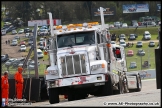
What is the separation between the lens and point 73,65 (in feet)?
65.3

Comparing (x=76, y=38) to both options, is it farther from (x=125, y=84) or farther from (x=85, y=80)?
(x=125, y=84)

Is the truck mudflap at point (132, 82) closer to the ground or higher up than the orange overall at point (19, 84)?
closer to the ground

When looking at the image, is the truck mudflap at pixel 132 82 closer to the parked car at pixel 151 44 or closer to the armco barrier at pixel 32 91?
the armco barrier at pixel 32 91

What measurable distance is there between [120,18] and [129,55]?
5370 centimetres

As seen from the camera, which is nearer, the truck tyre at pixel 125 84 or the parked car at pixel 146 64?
the truck tyre at pixel 125 84

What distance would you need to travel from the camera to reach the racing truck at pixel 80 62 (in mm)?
19906

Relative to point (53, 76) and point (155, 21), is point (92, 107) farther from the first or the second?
point (155, 21)

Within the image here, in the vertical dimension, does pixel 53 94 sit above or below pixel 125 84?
above

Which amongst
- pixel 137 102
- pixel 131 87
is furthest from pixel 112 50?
pixel 137 102

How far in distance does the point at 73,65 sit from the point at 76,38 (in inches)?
56.5

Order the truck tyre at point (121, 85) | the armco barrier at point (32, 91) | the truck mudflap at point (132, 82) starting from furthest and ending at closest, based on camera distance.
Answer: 1. the truck mudflap at point (132, 82)
2. the armco barrier at point (32, 91)
3. the truck tyre at point (121, 85)

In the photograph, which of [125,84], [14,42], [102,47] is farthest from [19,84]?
[14,42]

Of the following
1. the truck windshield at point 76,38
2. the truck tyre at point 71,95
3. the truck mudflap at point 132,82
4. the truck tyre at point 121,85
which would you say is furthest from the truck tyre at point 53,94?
the truck mudflap at point 132,82

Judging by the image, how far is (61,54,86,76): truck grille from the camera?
784 inches
